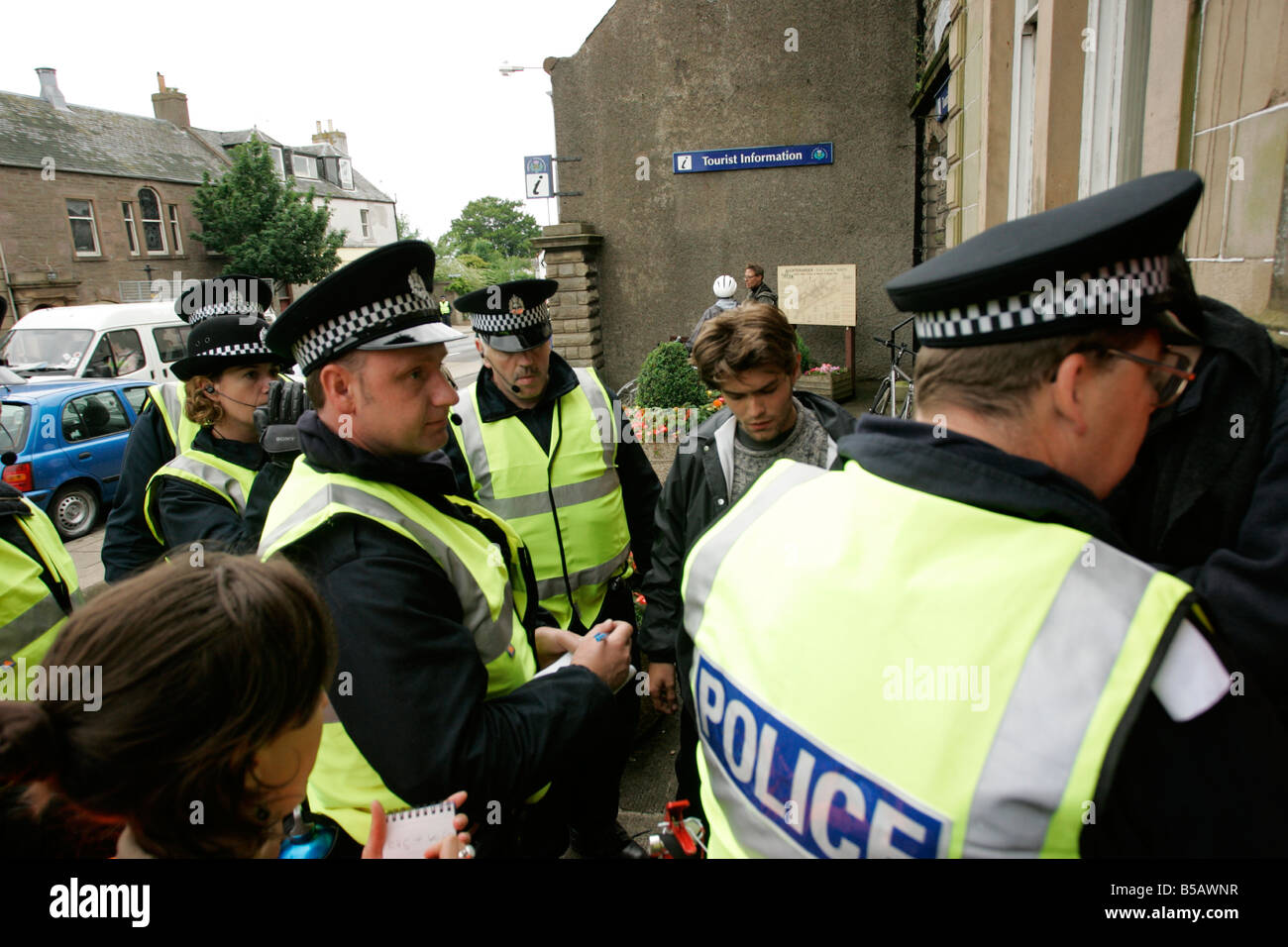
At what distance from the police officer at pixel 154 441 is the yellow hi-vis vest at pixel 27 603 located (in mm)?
811

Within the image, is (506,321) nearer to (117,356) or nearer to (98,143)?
(117,356)

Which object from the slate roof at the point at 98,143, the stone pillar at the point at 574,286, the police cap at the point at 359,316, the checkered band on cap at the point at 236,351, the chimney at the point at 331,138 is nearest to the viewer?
the police cap at the point at 359,316

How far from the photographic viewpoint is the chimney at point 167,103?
100ft

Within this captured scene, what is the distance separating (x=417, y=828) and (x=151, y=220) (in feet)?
106

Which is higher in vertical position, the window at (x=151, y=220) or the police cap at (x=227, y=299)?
the window at (x=151, y=220)

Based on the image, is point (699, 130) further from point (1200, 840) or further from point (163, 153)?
point (163, 153)

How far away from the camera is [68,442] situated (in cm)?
784

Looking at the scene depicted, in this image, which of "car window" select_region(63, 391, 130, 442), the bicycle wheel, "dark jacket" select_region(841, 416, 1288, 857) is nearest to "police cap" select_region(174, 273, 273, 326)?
"dark jacket" select_region(841, 416, 1288, 857)

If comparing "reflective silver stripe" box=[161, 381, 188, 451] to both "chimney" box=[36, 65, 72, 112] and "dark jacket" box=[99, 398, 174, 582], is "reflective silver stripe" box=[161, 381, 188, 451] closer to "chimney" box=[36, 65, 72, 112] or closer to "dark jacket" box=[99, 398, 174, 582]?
"dark jacket" box=[99, 398, 174, 582]

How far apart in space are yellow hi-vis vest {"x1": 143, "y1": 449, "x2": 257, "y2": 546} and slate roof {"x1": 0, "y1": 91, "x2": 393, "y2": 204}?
87.9 feet

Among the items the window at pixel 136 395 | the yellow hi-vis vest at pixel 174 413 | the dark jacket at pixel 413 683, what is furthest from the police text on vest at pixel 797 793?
the window at pixel 136 395

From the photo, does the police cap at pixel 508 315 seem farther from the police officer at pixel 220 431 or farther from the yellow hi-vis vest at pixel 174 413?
the yellow hi-vis vest at pixel 174 413

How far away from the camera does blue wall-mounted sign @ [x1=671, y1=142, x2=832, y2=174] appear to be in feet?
→ 34.5
